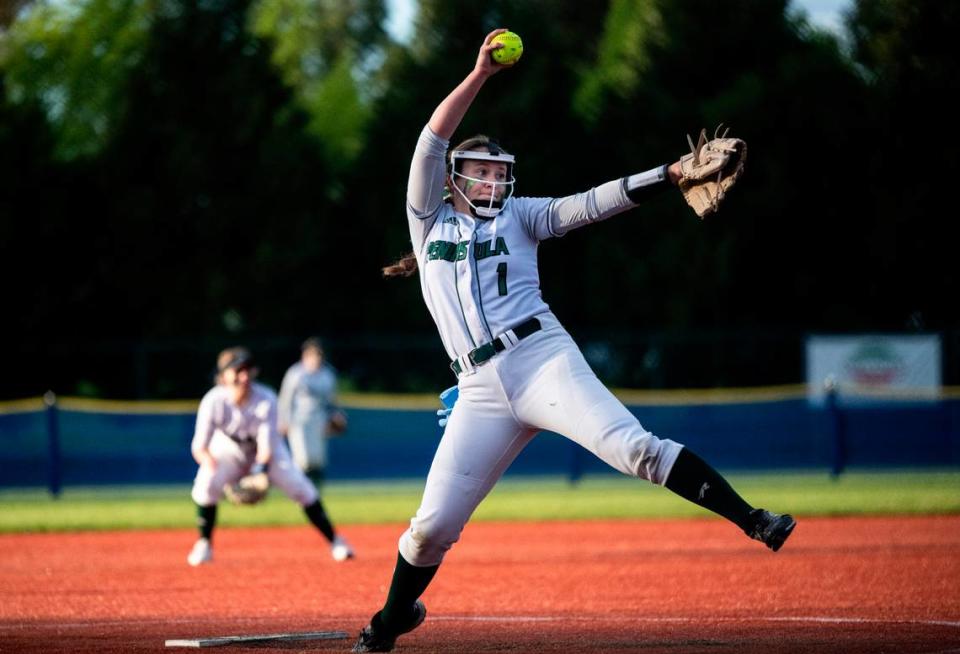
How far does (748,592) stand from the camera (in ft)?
29.6

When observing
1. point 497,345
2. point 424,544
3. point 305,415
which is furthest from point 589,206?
point 305,415

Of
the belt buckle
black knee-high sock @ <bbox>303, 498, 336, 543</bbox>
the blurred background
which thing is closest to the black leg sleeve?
the belt buckle

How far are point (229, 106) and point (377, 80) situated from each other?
12447 millimetres

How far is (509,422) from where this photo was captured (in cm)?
623

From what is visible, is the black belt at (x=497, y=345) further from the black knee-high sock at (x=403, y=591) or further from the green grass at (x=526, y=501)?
the green grass at (x=526, y=501)

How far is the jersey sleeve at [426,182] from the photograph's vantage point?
619 cm

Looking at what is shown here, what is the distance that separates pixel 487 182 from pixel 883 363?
57.5ft

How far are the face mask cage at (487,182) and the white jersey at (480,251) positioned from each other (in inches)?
1.4

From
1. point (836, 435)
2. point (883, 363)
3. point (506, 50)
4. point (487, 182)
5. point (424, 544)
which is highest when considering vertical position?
point (506, 50)

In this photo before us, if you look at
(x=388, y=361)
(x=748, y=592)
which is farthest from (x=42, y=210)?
(x=748, y=592)

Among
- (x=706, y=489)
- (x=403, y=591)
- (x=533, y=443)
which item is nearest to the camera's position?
(x=706, y=489)

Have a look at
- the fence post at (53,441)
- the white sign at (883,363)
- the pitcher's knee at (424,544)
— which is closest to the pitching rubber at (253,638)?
the pitcher's knee at (424,544)

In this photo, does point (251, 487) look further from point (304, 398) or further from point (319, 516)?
point (304, 398)

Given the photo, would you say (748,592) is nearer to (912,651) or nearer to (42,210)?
(912,651)
